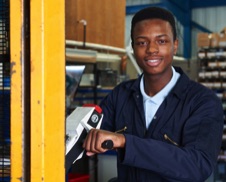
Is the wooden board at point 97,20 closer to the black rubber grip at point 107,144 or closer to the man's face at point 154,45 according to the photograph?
the man's face at point 154,45

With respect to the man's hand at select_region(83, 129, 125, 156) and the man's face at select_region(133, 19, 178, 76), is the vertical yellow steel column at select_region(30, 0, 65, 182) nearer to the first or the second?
the man's hand at select_region(83, 129, 125, 156)

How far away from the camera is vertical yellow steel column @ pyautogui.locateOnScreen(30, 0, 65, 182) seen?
30.8 inches

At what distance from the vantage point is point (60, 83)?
0.81 metres

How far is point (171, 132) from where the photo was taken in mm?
1425

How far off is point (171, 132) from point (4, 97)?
78 centimetres

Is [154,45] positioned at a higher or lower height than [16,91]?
higher

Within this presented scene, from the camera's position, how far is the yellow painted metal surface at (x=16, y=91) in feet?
2.60

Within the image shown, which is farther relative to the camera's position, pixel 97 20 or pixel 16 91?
pixel 97 20

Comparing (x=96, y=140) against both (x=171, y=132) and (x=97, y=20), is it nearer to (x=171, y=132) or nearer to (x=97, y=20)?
(x=171, y=132)

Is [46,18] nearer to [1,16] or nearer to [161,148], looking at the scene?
[1,16]

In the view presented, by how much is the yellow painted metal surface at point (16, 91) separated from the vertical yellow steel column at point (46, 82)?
3 cm

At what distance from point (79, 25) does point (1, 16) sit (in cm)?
394

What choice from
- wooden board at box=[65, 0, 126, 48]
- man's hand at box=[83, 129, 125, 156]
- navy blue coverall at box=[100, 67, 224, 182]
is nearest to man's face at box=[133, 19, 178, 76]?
navy blue coverall at box=[100, 67, 224, 182]

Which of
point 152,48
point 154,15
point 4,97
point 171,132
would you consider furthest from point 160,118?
point 4,97
